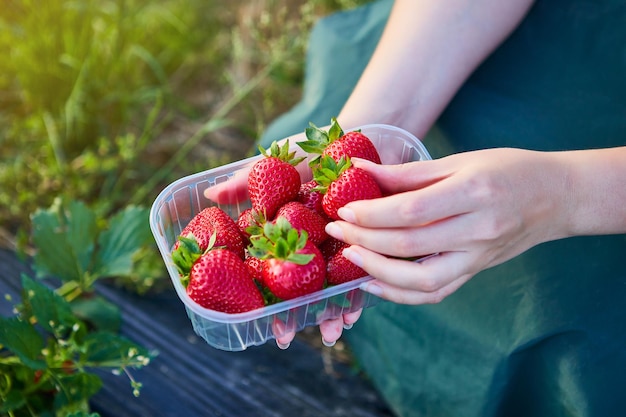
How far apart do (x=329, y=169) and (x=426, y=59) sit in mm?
450

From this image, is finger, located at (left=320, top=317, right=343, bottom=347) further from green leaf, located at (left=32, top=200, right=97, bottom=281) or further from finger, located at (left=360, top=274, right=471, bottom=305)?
green leaf, located at (left=32, top=200, right=97, bottom=281)

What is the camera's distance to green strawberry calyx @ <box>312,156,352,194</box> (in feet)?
3.09

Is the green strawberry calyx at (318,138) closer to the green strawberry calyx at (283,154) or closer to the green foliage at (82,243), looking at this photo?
the green strawberry calyx at (283,154)

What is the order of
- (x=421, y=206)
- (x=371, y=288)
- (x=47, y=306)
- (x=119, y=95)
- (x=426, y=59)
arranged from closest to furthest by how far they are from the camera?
(x=421, y=206)
(x=371, y=288)
(x=47, y=306)
(x=426, y=59)
(x=119, y=95)

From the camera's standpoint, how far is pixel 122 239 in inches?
51.7

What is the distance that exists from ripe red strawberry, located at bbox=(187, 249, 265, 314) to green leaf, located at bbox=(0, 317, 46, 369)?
0.35 metres

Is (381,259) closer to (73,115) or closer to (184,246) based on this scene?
(184,246)

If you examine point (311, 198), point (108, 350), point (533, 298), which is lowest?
point (533, 298)

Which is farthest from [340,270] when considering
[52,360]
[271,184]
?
[52,360]

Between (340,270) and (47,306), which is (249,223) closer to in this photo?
(340,270)

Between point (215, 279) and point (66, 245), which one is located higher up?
point (215, 279)

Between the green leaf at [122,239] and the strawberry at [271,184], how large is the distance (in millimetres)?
377

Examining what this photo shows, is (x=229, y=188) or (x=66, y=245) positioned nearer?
(x=229, y=188)

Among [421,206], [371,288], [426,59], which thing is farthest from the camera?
[426,59]
